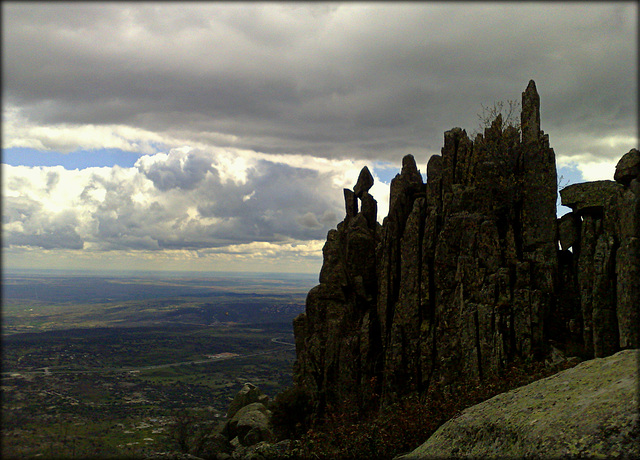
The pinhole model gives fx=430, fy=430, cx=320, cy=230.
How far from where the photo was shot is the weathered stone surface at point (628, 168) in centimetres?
2570

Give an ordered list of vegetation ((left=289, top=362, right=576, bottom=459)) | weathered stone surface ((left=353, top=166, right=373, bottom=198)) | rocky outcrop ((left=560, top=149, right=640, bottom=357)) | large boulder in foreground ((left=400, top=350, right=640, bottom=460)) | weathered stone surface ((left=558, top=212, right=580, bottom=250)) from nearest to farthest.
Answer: large boulder in foreground ((left=400, top=350, right=640, bottom=460))
vegetation ((left=289, top=362, right=576, bottom=459))
rocky outcrop ((left=560, top=149, right=640, bottom=357))
weathered stone surface ((left=558, top=212, right=580, bottom=250))
weathered stone surface ((left=353, top=166, right=373, bottom=198))

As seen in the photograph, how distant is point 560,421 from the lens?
14.2m

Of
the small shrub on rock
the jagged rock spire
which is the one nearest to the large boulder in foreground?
the jagged rock spire

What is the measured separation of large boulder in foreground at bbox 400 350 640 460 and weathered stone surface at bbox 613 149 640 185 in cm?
1376

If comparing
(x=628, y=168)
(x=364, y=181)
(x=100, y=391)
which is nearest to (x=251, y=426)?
(x=364, y=181)

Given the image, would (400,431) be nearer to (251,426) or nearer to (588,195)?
(588,195)

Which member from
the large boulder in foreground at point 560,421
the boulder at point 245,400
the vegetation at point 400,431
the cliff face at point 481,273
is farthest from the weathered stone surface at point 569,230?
the boulder at point 245,400

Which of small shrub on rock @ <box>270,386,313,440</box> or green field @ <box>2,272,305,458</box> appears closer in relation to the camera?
green field @ <box>2,272,305,458</box>

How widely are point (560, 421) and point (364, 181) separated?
39.0 m

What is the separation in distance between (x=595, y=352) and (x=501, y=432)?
588 inches

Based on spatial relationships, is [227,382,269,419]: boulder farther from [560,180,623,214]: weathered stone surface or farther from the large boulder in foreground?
[560,180,623,214]: weathered stone surface

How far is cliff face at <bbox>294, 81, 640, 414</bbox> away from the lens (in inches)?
1080

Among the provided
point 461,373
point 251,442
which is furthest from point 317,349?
point 461,373

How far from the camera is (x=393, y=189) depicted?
145 feet
